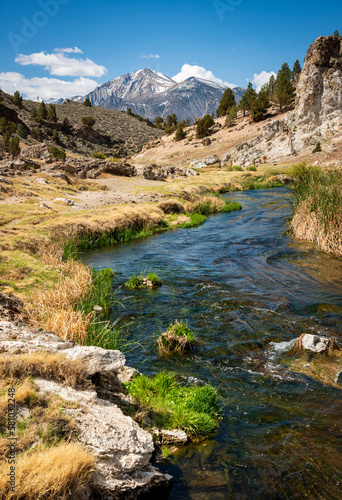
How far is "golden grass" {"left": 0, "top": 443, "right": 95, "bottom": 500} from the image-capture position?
2512 millimetres

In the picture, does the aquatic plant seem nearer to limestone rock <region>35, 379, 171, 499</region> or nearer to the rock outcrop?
the rock outcrop

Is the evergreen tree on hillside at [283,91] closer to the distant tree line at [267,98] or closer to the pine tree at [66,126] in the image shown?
the distant tree line at [267,98]

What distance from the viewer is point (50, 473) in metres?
2.63

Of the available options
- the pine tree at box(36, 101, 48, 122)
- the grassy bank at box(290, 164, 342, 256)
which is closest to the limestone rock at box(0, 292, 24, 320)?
the grassy bank at box(290, 164, 342, 256)

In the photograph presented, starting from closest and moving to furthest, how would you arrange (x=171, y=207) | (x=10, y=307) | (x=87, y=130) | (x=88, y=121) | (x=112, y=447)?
(x=112, y=447), (x=10, y=307), (x=171, y=207), (x=87, y=130), (x=88, y=121)

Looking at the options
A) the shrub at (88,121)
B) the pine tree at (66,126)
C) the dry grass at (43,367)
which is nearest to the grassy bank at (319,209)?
the dry grass at (43,367)

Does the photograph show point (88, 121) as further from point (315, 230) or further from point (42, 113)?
point (315, 230)

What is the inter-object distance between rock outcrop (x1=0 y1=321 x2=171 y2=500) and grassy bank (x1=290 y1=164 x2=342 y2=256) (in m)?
11.1

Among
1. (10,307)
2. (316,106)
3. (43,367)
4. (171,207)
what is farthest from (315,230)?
(316,106)

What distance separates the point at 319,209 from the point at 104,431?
12.9m

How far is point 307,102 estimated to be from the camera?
62.3 m

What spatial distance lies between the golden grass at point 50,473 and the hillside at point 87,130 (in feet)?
220

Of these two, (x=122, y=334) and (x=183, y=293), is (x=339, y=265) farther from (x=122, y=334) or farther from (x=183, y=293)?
(x=122, y=334)

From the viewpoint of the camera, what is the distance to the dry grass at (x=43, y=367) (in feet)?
12.1
